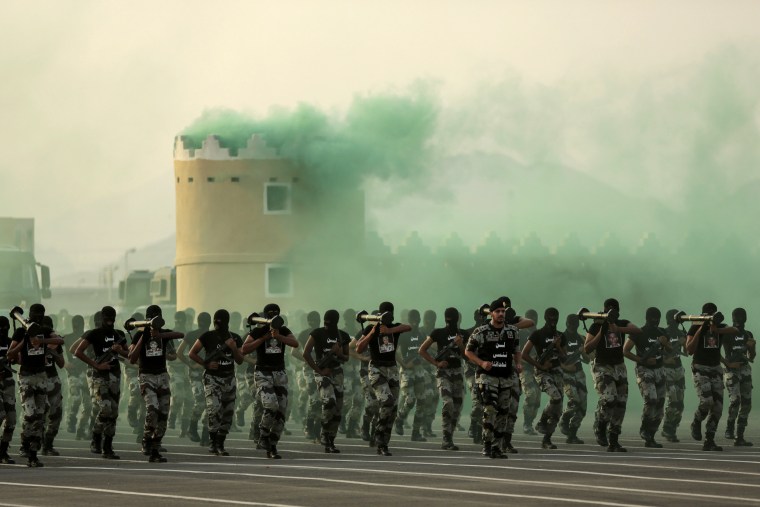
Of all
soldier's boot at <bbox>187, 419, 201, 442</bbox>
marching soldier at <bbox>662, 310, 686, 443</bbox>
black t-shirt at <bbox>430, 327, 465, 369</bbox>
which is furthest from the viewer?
soldier's boot at <bbox>187, 419, 201, 442</bbox>

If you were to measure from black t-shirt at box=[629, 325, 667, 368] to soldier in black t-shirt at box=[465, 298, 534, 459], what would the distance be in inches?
150

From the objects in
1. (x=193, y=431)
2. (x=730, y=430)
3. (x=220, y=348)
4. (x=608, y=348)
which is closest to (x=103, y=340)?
(x=220, y=348)

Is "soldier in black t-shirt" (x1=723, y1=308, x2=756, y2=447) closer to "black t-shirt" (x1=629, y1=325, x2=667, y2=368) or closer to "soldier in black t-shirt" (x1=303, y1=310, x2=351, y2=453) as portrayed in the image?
"black t-shirt" (x1=629, y1=325, x2=667, y2=368)

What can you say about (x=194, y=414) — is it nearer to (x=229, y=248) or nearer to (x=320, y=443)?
(x=320, y=443)

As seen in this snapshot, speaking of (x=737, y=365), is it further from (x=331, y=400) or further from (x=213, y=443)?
(x=213, y=443)

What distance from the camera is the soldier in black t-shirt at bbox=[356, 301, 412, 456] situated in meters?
23.1

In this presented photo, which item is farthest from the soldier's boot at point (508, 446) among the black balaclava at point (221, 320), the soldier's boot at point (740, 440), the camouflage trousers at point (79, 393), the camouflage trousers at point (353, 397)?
the camouflage trousers at point (79, 393)

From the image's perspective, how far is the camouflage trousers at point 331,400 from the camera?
23.7 m

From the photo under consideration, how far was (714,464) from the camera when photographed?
20.8 meters

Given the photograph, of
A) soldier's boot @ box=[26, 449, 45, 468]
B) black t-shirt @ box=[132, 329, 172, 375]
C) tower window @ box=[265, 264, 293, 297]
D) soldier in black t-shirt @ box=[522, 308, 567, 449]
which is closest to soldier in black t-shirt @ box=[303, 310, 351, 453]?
black t-shirt @ box=[132, 329, 172, 375]

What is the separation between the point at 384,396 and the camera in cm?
2317

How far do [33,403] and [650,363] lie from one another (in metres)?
8.89

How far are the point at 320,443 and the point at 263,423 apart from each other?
2.97 m

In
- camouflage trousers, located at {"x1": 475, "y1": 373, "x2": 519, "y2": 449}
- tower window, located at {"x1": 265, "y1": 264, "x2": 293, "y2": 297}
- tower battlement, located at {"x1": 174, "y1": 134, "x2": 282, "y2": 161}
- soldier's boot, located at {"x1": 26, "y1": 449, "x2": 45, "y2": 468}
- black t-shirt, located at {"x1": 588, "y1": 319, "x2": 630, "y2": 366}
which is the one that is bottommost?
soldier's boot, located at {"x1": 26, "y1": 449, "x2": 45, "y2": 468}
